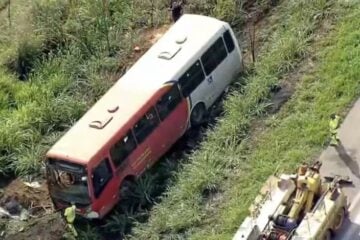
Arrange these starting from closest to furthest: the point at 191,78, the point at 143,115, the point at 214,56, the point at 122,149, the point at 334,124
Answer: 1. the point at 334,124
2. the point at 122,149
3. the point at 143,115
4. the point at 191,78
5. the point at 214,56

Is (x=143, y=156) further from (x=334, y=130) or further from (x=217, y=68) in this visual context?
(x=334, y=130)

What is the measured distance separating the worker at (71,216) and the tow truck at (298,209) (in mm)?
3848

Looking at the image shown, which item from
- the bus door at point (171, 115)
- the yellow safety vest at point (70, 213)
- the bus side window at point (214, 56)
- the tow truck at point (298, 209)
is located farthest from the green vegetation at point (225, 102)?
the tow truck at point (298, 209)

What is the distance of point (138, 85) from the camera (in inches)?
A: 831

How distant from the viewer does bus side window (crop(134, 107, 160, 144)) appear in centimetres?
2048

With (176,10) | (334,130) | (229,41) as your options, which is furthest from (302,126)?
(176,10)

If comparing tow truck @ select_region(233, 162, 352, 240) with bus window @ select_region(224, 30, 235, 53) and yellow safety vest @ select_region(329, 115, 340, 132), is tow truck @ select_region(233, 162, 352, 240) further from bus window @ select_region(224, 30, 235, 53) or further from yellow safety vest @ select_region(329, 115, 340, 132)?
bus window @ select_region(224, 30, 235, 53)

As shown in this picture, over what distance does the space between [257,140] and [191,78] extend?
2.27 metres

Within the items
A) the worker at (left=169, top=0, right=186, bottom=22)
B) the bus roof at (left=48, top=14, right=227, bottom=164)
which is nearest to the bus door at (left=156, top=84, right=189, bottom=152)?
the bus roof at (left=48, top=14, right=227, bottom=164)

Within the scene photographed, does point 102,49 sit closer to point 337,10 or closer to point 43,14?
point 43,14

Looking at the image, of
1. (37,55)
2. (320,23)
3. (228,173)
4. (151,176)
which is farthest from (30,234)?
(320,23)

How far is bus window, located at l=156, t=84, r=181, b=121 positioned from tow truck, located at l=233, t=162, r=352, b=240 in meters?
3.66

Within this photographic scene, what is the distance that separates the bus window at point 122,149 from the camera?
65.4ft

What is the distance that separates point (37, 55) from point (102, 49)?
5.81ft
